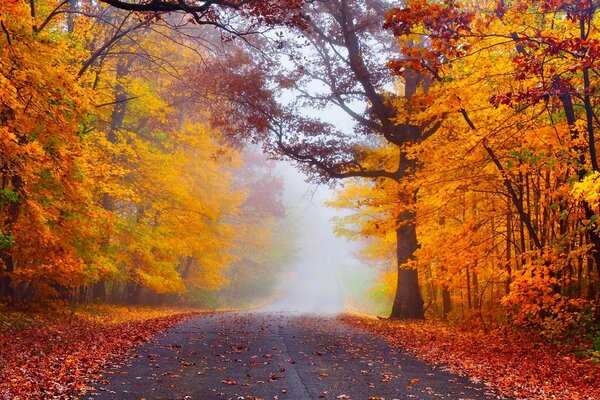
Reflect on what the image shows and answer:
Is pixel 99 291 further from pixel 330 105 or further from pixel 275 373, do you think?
pixel 275 373

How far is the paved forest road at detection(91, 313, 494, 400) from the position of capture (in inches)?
281

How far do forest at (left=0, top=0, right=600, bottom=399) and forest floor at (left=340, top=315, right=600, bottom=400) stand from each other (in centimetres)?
16

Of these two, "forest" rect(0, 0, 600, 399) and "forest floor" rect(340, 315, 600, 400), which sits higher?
"forest" rect(0, 0, 600, 399)

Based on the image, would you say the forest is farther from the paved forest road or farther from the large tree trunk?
the paved forest road

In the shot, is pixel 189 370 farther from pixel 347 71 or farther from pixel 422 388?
pixel 347 71

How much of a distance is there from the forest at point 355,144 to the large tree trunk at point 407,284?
54mm

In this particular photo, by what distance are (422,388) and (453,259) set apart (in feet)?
24.5

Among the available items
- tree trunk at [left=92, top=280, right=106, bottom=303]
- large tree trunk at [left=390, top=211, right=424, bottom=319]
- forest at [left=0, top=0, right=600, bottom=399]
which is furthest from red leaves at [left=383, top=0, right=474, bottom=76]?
tree trunk at [left=92, top=280, right=106, bottom=303]

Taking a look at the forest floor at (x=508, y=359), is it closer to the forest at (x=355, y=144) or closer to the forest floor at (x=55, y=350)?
the forest at (x=355, y=144)

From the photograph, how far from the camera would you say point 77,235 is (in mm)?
14828

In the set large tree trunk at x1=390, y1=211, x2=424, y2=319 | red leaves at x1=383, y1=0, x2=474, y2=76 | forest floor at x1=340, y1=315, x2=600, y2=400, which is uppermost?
red leaves at x1=383, y1=0, x2=474, y2=76

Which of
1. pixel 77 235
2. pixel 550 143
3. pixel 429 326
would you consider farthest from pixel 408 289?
pixel 77 235

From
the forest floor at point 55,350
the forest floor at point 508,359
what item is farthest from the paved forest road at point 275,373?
the forest floor at point 508,359

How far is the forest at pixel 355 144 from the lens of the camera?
30.9 ft
